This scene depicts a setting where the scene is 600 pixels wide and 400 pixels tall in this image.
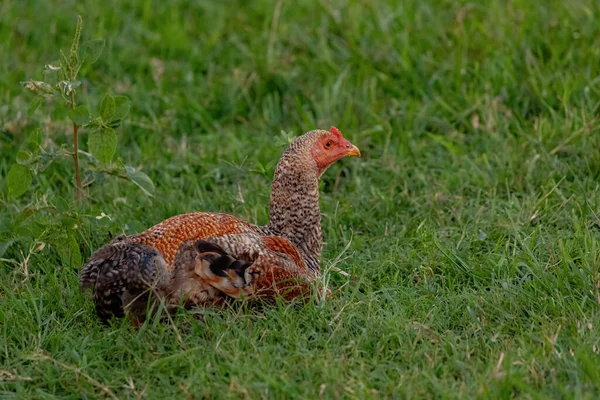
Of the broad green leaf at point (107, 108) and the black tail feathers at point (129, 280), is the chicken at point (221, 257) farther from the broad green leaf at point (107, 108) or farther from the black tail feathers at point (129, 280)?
the broad green leaf at point (107, 108)

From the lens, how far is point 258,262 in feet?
14.1

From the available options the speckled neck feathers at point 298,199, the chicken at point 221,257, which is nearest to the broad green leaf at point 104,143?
the chicken at point 221,257

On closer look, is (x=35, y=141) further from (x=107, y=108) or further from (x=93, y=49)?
(x=93, y=49)

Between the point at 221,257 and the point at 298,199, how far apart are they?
650mm

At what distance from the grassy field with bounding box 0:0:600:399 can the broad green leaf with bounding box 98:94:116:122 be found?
496 millimetres

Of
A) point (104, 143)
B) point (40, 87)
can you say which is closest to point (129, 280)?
point (104, 143)

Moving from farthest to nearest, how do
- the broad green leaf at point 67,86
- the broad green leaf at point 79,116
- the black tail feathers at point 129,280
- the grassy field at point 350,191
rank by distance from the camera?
the broad green leaf at point 79,116
the broad green leaf at point 67,86
the black tail feathers at point 129,280
the grassy field at point 350,191

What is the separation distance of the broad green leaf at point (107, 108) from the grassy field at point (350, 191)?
0.50 meters

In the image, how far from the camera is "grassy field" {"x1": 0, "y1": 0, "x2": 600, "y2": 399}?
393cm

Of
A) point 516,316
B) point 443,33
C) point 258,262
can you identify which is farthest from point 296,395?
point 443,33

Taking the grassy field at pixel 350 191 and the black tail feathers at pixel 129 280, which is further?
the black tail feathers at pixel 129 280

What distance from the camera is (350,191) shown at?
582cm

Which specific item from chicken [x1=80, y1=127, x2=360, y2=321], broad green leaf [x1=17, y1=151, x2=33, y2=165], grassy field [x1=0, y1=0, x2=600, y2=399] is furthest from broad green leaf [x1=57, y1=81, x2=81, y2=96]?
chicken [x1=80, y1=127, x2=360, y2=321]

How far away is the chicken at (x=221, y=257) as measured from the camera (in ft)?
13.6
